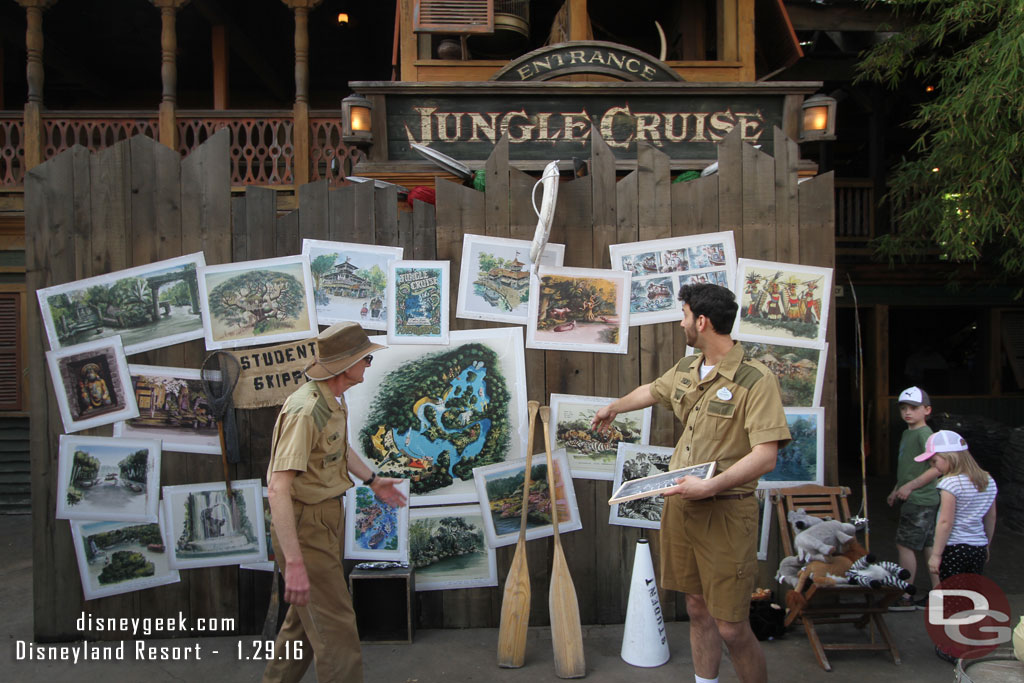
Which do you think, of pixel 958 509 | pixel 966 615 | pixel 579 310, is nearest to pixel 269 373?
pixel 579 310

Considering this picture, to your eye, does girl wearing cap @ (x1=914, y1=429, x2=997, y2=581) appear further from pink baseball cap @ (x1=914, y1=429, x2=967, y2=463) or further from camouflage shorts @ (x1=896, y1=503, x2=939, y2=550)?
camouflage shorts @ (x1=896, y1=503, x2=939, y2=550)

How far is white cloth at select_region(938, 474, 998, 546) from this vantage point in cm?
447

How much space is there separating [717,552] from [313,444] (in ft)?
6.31

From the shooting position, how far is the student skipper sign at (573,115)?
648 centimetres

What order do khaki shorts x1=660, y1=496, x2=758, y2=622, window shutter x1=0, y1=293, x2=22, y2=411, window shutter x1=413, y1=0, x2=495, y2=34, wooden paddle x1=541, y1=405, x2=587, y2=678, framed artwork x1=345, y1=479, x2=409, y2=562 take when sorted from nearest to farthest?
1. khaki shorts x1=660, y1=496, x2=758, y2=622
2. wooden paddle x1=541, y1=405, x2=587, y2=678
3. framed artwork x1=345, y1=479, x2=409, y2=562
4. window shutter x1=413, y1=0, x2=495, y2=34
5. window shutter x1=0, y1=293, x2=22, y2=411

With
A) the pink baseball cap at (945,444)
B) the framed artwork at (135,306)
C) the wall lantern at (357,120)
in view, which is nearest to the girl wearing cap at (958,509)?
the pink baseball cap at (945,444)

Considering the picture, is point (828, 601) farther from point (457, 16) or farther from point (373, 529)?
point (457, 16)

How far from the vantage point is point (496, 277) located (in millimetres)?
4762

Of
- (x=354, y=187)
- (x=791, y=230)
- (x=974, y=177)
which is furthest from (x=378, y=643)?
(x=974, y=177)

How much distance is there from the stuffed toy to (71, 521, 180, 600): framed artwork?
433cm

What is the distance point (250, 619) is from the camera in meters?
4.71

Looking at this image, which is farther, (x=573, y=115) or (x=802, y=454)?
(x=573, y=115)

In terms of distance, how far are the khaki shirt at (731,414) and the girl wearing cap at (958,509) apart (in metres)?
1.91

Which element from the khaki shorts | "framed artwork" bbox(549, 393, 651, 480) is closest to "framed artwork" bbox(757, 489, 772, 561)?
"framed artwork" bbox(549, 393, 651, 480)
